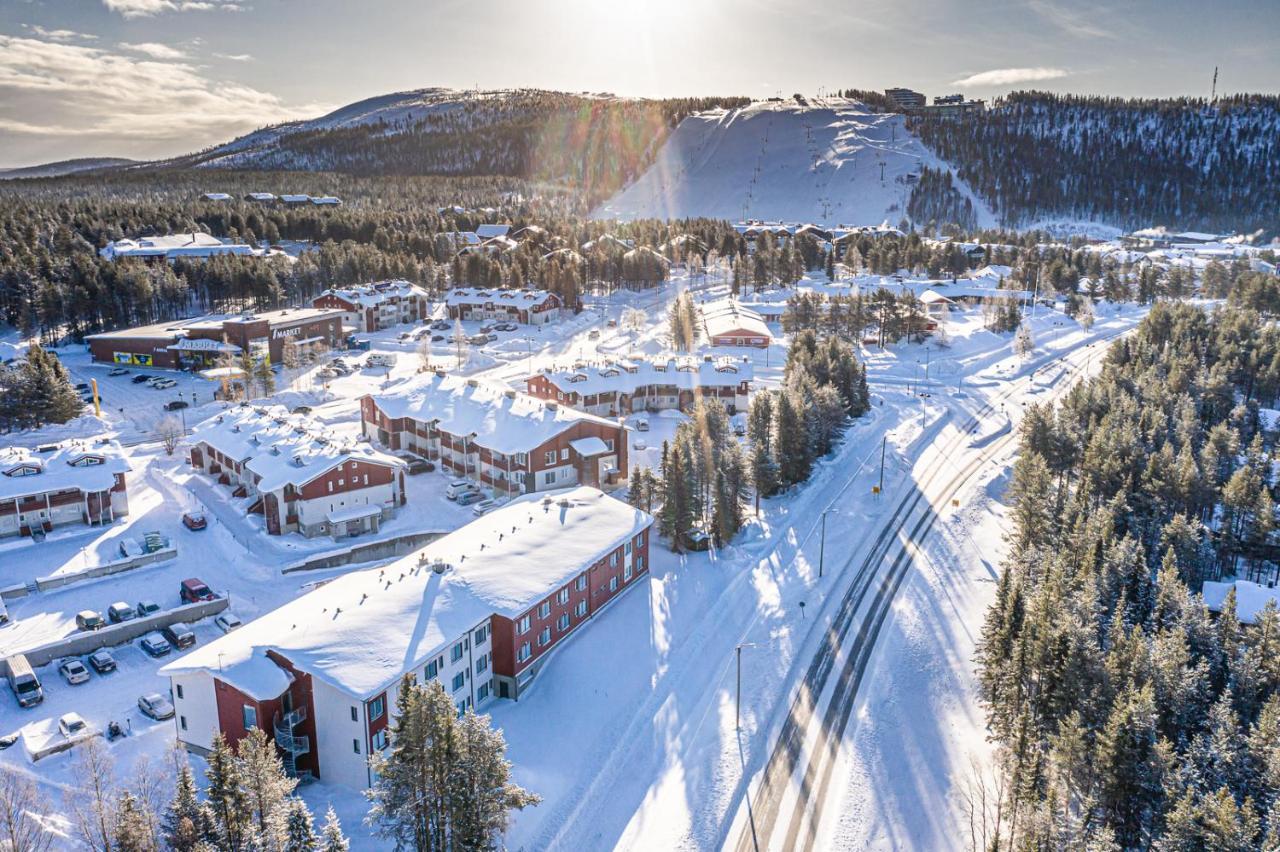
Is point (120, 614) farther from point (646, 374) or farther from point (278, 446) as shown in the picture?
point (646, 374)

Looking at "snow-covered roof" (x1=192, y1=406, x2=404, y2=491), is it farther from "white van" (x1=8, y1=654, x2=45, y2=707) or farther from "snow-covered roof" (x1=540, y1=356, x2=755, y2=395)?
"snow-covered roof" (x1=540, y1=356, x2=755, y2=395)

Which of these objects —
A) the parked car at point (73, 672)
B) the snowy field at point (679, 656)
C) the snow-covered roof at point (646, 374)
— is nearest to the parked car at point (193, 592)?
the snowy field at point (679, 656)

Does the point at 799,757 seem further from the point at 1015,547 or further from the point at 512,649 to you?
the point at 1015,547

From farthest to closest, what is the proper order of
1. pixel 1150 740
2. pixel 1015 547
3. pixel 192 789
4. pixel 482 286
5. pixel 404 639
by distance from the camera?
pixel 482 286, pixel 1015 547, pixel 404 639, pixel 1150 740, pixel 192 789

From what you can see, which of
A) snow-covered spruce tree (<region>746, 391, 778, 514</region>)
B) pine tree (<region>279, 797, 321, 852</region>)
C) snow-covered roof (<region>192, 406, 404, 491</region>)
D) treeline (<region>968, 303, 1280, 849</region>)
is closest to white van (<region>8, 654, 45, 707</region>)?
snow-covered roof (<region>192, 406, 404, 491</region>)

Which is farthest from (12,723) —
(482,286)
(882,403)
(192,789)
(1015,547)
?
(482,286)

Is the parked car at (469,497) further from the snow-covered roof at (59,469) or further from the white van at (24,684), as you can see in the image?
the white van at (24,684)
